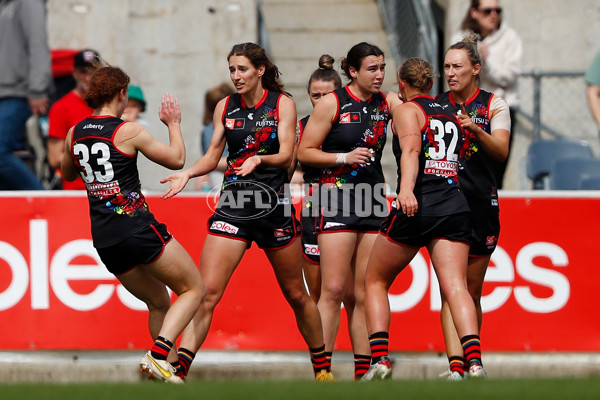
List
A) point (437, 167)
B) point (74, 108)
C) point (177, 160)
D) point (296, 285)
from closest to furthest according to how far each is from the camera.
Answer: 1. point (177, 160)
2. point (437, 167)
3. point (296, 285)
4. point (74, 108)

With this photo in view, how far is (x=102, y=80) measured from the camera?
7.13 meters

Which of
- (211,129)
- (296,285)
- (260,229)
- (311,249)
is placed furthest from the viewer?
(211,129)

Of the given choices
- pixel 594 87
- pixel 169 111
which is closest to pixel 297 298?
pixel 169 111

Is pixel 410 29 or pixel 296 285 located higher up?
pixel 410 29

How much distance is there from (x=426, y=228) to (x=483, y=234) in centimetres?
79

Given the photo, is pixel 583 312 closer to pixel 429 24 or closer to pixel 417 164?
pixel 417 164

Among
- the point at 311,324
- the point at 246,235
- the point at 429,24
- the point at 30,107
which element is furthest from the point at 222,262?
the point at 429,24

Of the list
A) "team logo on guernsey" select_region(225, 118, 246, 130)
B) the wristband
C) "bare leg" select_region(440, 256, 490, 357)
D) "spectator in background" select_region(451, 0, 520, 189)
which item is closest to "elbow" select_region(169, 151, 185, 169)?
"team logo on guernsey" select_region(225, 118, 246, 130)

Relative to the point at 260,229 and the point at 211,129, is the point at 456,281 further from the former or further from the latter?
the point at 211,129

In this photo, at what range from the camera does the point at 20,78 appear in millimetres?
10828

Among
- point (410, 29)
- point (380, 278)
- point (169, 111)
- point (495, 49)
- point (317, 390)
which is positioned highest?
point (410, 29)

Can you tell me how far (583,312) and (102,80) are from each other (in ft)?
15.1

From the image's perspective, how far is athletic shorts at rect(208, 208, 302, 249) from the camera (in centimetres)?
754

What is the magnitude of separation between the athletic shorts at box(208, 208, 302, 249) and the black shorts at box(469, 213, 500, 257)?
4.37 ft
